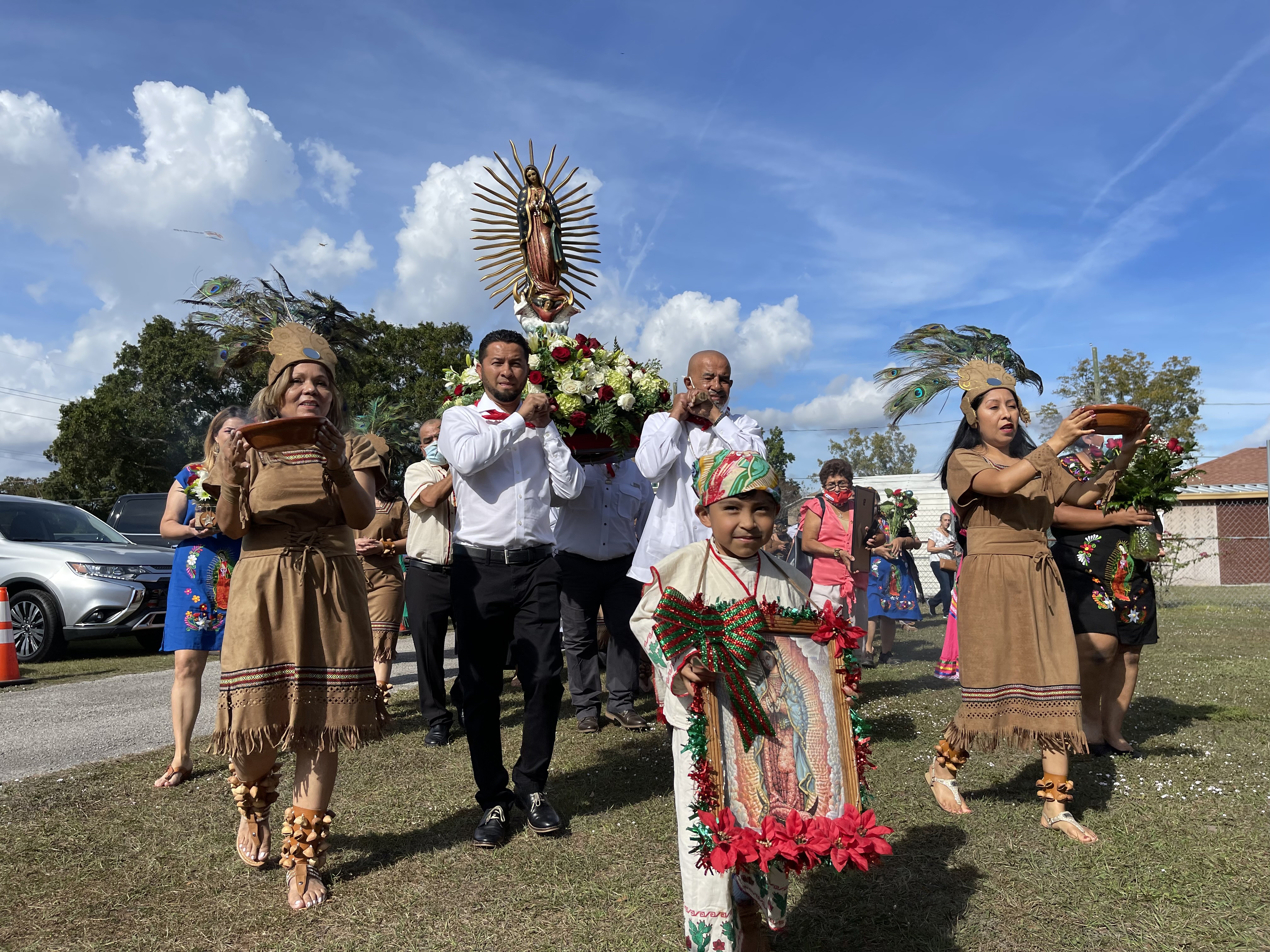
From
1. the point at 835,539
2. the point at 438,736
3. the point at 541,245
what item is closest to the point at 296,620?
the point at 438,736

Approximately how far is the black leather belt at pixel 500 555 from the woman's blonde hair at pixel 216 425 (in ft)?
3.91

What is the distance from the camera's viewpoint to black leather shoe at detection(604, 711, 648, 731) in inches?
260

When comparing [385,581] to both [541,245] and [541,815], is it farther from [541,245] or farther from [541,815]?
[541,815]

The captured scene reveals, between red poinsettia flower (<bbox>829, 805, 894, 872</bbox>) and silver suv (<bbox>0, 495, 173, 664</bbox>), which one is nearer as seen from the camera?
red poinsettia flower (<bbox>829, 805, 894, 872</bbox>)

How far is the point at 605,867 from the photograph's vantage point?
389 cm

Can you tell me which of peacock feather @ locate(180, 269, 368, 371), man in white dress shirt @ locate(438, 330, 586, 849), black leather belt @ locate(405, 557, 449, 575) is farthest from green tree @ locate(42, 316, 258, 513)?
man in white dress shirt @ locate(438, 330, 586, 849)

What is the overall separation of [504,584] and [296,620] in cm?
101

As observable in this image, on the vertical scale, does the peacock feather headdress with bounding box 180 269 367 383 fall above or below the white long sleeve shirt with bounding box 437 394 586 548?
above

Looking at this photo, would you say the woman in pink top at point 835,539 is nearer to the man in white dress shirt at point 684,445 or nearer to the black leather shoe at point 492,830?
the man in white dress shirt at point 684,445

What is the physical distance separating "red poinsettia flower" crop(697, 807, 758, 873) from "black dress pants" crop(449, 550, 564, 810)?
179 cm

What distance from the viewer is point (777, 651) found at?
2.96 meters

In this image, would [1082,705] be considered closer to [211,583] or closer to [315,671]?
[315,671]

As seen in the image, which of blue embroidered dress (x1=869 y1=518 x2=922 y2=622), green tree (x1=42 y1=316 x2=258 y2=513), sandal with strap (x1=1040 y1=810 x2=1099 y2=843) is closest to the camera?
sandal with strap (x1=1040 y1=810 x2=1099 y2=843)

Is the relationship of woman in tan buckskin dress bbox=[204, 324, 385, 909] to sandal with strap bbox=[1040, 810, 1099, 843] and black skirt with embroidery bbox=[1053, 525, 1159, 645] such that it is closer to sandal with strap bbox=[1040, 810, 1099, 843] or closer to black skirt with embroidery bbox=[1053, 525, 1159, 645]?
sandal with strap bbox=[1040, 810, 1099, 843]
